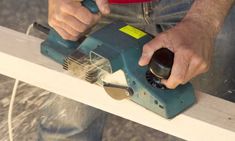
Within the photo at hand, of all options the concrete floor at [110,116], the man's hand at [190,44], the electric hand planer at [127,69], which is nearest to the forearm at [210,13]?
the man's hand at [190,44]

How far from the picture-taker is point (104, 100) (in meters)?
1.03

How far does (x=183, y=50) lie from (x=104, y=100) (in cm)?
23

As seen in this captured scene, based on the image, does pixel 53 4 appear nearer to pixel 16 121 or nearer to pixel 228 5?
pixel 228 5

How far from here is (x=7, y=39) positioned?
1.13 m

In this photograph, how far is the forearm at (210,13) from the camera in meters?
1.03

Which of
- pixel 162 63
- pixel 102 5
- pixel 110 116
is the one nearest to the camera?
pixel 162 63

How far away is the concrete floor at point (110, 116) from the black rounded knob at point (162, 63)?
22.4 inches

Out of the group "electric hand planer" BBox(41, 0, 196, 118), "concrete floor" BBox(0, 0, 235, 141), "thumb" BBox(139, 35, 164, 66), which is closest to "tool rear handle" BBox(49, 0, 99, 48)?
"electric hand planer" BBox(41, 0, 196, 118)

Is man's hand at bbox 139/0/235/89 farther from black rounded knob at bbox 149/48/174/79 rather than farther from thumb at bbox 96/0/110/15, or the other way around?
thumb at bbox 96/0/110/15

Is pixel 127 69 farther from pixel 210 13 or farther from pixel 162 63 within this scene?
pixel 210 13

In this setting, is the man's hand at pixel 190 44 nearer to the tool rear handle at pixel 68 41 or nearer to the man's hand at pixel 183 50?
the man's hand at pixel 183 50

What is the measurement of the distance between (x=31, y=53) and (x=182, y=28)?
0.37m

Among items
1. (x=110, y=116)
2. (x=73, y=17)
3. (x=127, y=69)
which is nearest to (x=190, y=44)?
(x=127, y=69)

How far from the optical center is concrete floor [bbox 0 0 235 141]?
1.44 m
